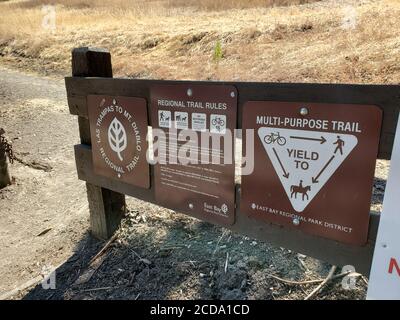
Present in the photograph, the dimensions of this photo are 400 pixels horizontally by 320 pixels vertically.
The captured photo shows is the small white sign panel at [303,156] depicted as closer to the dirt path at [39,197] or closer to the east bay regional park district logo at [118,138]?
the east bay regional park district logo at [118,138]

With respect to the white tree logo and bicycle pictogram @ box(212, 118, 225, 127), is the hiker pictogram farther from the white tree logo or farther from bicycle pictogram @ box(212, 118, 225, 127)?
the white tree logo

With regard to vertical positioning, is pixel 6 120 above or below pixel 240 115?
below

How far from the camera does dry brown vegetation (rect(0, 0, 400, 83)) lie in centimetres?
943

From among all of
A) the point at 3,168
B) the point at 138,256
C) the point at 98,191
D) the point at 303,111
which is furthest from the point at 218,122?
the point at 3,168

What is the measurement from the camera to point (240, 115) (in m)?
2.08

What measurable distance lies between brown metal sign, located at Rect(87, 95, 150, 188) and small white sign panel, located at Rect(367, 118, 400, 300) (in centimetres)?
156

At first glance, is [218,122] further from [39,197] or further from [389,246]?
[39,197]

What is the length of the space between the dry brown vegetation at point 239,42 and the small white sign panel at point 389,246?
693cm

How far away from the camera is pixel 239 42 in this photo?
1348 cm

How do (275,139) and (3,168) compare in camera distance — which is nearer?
(275,139)

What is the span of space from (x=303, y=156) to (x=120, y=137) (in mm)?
1424
